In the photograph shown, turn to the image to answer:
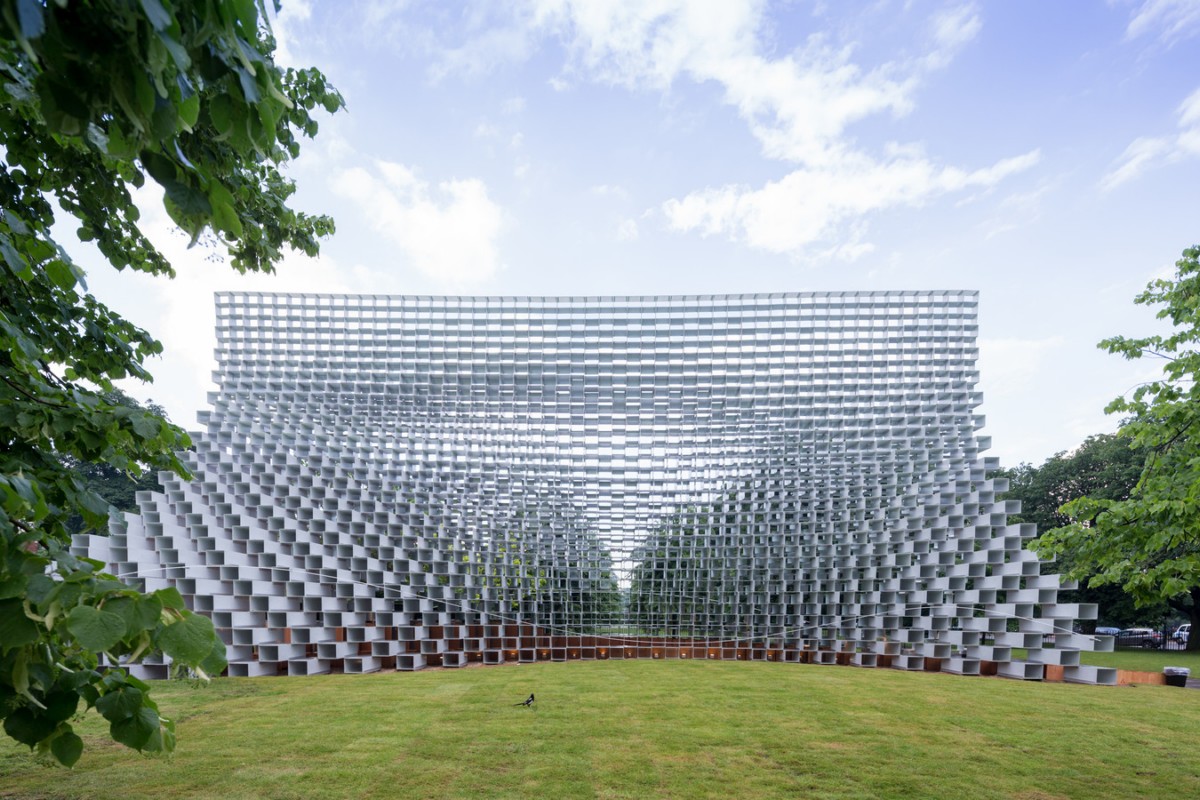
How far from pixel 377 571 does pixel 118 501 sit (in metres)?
23.3

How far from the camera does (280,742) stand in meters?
8.81

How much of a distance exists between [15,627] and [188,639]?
0.33m

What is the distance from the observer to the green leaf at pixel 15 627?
Result: 56.5 inches

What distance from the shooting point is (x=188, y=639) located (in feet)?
4.98

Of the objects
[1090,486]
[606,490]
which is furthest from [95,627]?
[1090,486]

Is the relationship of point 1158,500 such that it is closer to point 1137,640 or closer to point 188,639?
point 188,639

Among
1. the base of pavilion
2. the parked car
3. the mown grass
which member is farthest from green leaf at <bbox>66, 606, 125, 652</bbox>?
the parked car

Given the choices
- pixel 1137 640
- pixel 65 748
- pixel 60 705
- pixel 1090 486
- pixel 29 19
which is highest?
pixel 1090 486

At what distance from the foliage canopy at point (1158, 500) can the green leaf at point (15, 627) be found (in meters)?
7.77

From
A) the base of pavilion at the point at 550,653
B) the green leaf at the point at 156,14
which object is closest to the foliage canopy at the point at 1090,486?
the base of pavilion at the point at 550,653

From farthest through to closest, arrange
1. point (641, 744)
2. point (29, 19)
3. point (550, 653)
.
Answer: point (550, 653), point (641, 744), point (29, 19)

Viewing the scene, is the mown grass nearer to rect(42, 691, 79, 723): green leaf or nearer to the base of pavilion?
the base of pavilion

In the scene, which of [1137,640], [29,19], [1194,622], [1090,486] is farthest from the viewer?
[1090,486]

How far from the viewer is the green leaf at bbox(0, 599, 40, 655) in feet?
4.71
